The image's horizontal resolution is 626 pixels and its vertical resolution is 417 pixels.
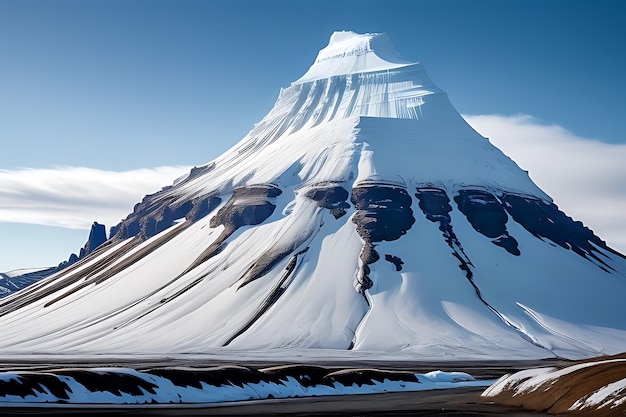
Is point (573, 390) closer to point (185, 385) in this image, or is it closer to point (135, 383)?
point (185, 385)

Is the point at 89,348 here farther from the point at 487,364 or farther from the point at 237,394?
the point at 237,394

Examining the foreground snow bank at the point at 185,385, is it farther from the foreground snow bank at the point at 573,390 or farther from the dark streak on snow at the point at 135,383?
the foreground snow bank at the point at 573,390

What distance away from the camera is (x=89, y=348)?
18512 centimetres

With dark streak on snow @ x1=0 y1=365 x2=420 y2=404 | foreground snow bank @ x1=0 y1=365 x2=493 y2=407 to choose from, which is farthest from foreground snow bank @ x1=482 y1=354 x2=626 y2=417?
dark streak on snow @ x1=0 y1=365 x2=420 y2=404

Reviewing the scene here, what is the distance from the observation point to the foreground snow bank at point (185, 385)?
204 feet

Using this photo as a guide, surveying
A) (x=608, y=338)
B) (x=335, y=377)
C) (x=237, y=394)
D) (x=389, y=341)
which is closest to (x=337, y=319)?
(x=389, y=341)

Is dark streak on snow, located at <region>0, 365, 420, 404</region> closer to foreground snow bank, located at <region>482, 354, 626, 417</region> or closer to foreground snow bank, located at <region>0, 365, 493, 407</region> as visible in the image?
foreground snow bank, located at <region>0, 365, 493, 407</region>

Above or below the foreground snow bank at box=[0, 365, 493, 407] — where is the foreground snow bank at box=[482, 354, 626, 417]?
above

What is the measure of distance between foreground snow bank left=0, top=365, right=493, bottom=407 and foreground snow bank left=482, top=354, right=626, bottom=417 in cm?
2258

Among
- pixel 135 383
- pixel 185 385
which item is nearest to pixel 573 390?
pixel 185 385

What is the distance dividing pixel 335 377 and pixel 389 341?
8979 cm

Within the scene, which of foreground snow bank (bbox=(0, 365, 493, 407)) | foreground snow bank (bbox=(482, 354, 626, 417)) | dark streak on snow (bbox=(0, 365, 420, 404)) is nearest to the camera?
foreground snow bank (bbox=(482, 354, 626, 417))

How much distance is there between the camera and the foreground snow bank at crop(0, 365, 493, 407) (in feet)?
204

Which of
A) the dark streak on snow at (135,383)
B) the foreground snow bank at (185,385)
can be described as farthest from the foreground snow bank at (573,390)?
the dark streak on snow at (135,383)
